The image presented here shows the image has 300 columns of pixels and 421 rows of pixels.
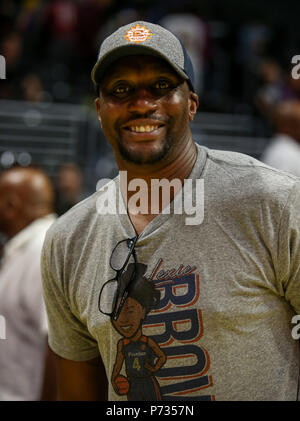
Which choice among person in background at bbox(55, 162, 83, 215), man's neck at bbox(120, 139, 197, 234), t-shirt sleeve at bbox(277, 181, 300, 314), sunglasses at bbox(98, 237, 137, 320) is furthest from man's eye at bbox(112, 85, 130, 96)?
person in background at bbox(55, 162, 83, 215)

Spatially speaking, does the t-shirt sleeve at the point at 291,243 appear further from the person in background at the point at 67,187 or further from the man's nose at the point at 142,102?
the person in background at the point at 67,187

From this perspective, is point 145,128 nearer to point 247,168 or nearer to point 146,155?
point 146,155

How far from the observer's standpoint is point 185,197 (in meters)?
2.16

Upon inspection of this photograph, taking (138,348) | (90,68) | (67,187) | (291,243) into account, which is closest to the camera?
(291,243)

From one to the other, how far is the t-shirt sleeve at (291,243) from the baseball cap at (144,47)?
0.52 m

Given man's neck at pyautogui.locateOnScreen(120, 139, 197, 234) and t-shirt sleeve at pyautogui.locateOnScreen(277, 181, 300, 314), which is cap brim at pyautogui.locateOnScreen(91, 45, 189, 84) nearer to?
man's neck at pyautogui.locateOnScreen(120, 139, 197, 234)

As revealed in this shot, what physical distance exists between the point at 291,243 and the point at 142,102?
0.61 m

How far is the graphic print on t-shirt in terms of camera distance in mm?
2051

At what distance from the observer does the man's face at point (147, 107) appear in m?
2.14

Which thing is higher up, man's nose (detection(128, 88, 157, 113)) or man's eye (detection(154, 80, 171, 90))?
man's eye (detection(154, 80, 171, 90))

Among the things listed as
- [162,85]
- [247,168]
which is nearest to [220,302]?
[247,168]

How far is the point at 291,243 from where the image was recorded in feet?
6.59

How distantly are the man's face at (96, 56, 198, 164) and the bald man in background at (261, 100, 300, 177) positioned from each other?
2797 mm

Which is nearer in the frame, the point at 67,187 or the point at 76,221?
the point at 76,221
